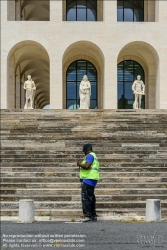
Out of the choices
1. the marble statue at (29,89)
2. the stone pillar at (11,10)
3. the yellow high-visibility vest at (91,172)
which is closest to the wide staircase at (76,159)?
the yellow high-visibility vest at (91,172)

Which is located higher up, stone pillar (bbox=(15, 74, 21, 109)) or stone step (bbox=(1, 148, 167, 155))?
stone pillar (bbox=(15, 74, 21, 109))

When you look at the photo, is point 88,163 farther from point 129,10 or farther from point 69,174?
point 129,10

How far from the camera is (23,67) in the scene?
33562mm

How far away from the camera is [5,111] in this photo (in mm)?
19266

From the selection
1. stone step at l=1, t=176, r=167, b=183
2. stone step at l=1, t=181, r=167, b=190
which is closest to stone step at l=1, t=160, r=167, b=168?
stone step at l=1, t=176, r=167, b=183

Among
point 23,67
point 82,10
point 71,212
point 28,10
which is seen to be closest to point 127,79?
point 82,10

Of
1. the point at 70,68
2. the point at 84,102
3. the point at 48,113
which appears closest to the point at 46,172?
the point at 48,113

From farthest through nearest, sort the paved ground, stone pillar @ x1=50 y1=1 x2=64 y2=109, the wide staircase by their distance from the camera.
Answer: stone pillar @ x1=50 y1=1 x2=64 y2=109, the wide staircase, the paved ground

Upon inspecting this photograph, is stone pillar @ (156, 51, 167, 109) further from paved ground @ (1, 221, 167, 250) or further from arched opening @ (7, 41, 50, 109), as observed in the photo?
paved ground @ (1, 221, 167, 250)

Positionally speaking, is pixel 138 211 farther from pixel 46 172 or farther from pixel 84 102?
pixel 84 102

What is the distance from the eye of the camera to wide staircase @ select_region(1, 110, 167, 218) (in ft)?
36.9

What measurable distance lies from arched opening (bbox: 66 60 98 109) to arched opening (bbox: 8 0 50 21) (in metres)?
4.60

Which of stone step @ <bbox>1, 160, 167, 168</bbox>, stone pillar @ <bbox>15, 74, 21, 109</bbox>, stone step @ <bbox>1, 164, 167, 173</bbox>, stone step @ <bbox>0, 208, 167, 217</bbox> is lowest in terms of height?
stone step @ <bbox>0, 208, 167, 217</bbox>

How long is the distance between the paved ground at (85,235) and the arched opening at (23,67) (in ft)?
56.4
